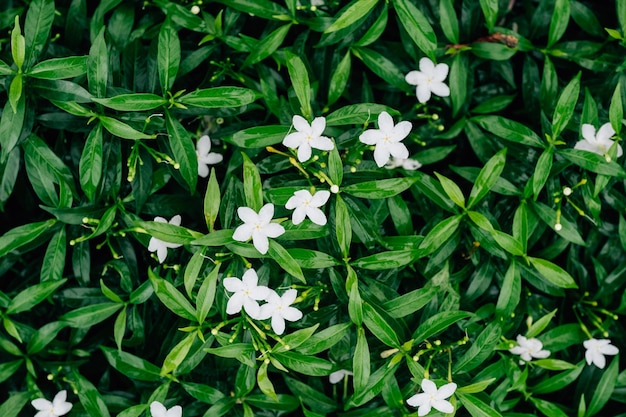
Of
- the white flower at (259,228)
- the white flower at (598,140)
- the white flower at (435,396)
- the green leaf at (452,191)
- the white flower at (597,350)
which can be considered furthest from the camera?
the white flower at (597,350)

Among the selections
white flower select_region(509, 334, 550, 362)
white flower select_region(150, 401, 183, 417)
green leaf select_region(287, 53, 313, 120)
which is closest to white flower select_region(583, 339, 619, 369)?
white flower select_region(509, 334, 550, 362)

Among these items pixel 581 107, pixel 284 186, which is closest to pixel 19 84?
pixel 284 186

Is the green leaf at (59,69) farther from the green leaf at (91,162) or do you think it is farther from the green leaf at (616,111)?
the green leaf at (616,111)

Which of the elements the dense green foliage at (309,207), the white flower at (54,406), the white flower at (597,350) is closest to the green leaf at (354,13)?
the dense green foliage at (309,207)

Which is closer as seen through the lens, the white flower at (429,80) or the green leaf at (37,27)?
the green leaf at (37,27)

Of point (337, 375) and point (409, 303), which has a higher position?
point (409, 303)

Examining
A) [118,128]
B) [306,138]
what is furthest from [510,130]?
[118,128]

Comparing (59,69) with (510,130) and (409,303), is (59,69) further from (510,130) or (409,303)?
(510,130)
